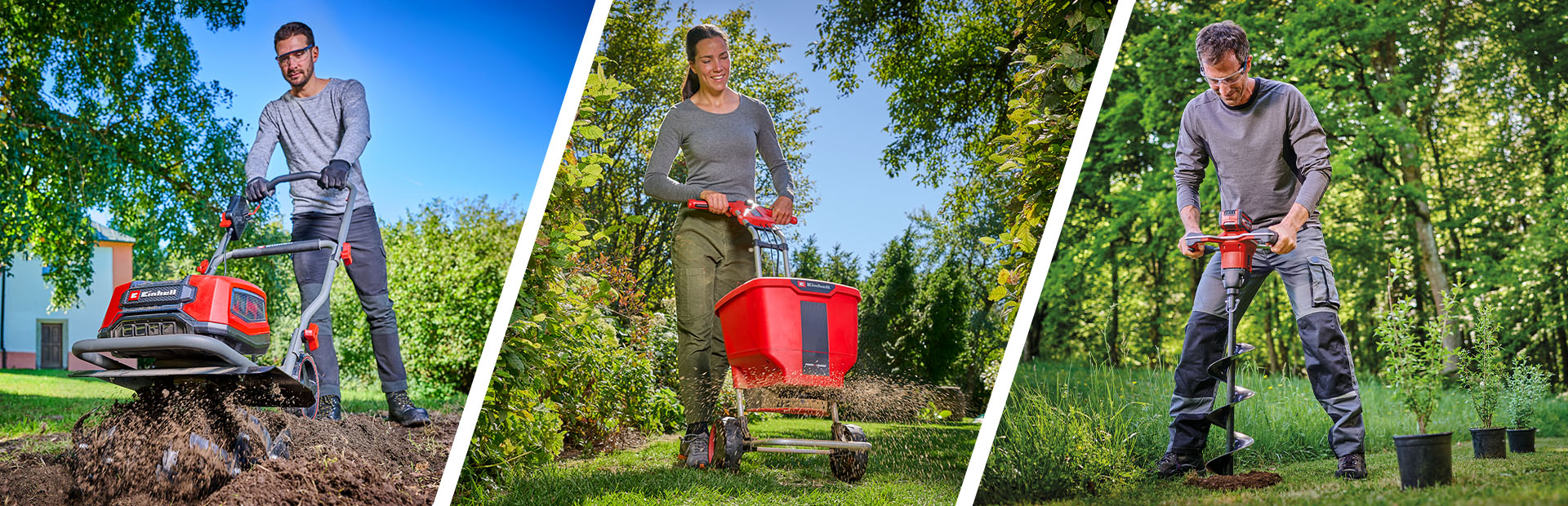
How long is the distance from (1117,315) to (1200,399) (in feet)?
2.13

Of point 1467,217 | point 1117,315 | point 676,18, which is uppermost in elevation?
point 676,18

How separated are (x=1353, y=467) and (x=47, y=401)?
678 centimetres

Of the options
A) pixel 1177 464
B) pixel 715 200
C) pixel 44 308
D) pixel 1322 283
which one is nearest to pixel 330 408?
pixel 715 200

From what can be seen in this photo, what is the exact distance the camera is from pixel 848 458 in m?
3.07

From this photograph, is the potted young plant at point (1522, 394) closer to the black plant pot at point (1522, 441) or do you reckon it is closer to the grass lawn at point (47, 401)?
the black plant pot at point (1522, 441)

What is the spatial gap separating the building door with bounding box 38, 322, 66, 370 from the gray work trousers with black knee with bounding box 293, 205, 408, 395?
427 centimetres

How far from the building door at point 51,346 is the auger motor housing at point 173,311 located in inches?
185

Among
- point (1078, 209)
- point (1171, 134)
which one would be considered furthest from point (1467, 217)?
point (1078, 209)

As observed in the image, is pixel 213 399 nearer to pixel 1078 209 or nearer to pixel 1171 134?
pixel 1078 209

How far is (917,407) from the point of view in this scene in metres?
3.44

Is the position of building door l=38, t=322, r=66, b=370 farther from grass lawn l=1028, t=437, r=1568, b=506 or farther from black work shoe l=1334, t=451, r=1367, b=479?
black work shoe l=1334, t=451, r=1367, b=479

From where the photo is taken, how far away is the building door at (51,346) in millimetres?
6137

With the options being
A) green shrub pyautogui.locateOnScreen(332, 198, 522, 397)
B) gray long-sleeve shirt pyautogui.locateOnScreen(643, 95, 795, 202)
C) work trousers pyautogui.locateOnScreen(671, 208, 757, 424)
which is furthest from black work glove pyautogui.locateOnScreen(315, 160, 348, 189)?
green shrub pyautogui.locateOnScreen(332, 198, 522, 397)

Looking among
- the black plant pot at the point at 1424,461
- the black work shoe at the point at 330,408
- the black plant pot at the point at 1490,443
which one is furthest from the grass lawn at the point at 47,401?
the black plant pot at the point at 1490,443
